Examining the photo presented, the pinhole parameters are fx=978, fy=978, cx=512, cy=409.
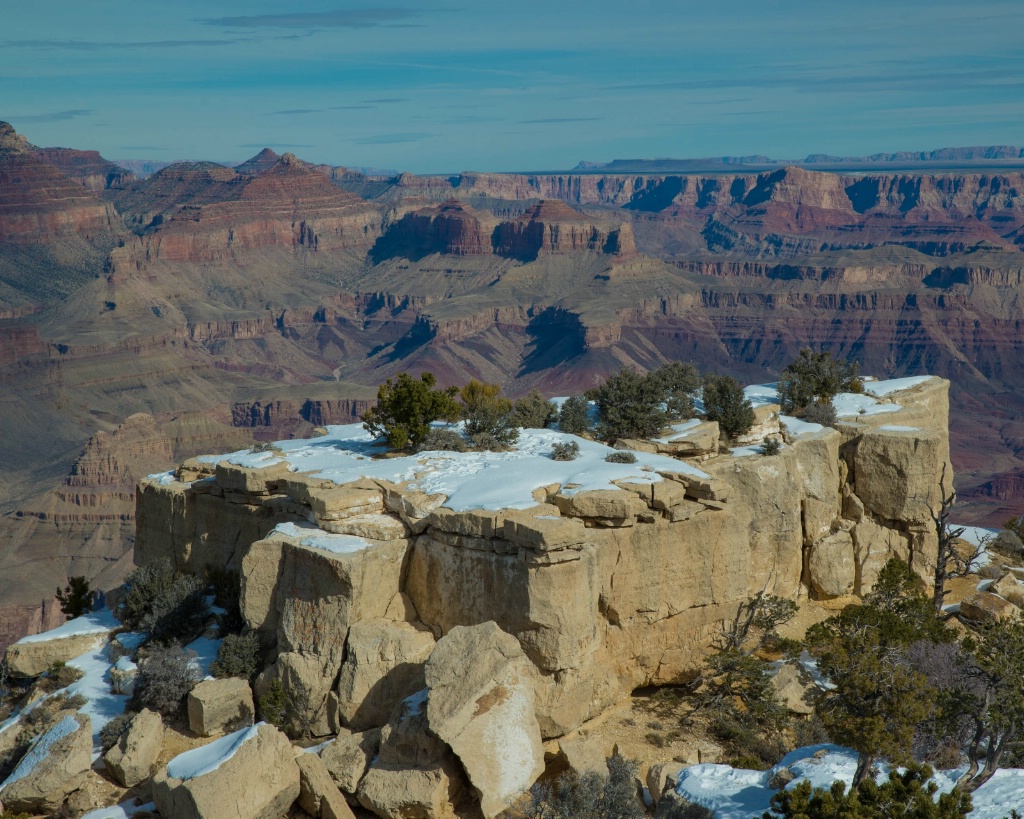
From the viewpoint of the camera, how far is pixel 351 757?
16.4 meters

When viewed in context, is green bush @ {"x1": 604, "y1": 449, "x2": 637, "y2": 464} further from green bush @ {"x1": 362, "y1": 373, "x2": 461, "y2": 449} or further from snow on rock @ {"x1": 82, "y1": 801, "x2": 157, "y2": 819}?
snow on rock @ {"x1": 82, "y1": 801, "x2": 157, "y2": 819}

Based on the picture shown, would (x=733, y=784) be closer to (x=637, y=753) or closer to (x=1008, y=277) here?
(x=637, y=753)

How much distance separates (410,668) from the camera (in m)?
17.7

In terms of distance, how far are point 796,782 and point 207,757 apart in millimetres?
9343

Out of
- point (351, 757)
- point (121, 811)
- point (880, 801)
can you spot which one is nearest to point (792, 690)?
point (880, 801)

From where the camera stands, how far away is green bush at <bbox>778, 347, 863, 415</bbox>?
26547 millimetres

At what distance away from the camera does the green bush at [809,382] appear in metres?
26.5

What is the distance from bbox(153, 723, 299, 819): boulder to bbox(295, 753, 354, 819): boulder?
0.44 ft

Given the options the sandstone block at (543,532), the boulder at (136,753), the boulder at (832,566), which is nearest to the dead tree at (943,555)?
the boulder at (832,566)

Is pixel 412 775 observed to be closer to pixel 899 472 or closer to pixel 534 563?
pixel 534 563

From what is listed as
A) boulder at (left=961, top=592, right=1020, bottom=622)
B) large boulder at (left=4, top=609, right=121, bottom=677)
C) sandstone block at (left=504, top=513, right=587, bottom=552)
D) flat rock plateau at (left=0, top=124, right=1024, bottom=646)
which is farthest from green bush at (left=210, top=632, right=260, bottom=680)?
flat rock plateau at (left=0, top=124, right=1024, bottom=646)

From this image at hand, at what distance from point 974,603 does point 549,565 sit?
1195 centimetres

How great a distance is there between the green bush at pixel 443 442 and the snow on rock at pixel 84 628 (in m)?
8.12

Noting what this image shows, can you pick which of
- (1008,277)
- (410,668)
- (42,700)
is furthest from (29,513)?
(1008,277)
